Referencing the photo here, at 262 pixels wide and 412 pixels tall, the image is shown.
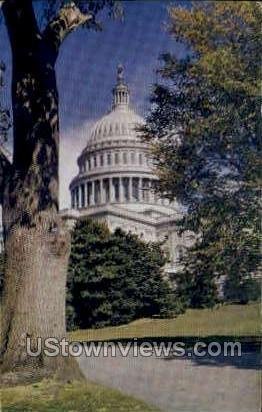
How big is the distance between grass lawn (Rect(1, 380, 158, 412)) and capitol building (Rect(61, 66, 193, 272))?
2114 millimetres

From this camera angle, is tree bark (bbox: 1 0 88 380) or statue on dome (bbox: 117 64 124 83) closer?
tree bark (bbox: 1 0 88 380)

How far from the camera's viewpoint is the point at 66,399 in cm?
419

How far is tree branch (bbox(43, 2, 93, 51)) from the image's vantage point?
196 inches

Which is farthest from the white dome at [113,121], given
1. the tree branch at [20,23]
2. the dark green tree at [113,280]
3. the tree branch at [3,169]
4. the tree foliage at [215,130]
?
the dark green tree at [113,280]

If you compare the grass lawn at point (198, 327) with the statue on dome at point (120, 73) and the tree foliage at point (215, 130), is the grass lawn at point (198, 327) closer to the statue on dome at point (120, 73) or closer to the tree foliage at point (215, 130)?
the tree foliage at point (215, 130)

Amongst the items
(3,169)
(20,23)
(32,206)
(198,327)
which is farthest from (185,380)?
(20,23)

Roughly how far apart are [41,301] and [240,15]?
317cm

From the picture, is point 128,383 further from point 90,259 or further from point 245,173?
point 90,259

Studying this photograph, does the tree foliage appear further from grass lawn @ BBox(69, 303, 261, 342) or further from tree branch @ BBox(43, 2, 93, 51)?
tree branch @ BBox(43, 2, 93, 51)

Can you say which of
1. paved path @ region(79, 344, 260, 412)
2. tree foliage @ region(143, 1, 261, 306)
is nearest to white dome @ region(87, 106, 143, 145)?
tree foliage @ region(143, 1, 261, 306)

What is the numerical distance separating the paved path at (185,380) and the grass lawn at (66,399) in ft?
0.56

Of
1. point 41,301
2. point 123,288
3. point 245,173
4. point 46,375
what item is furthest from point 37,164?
point 123,288

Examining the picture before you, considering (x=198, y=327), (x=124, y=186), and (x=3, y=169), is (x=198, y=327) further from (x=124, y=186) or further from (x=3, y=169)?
(x=124, y=186)

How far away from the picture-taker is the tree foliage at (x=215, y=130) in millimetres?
5508
